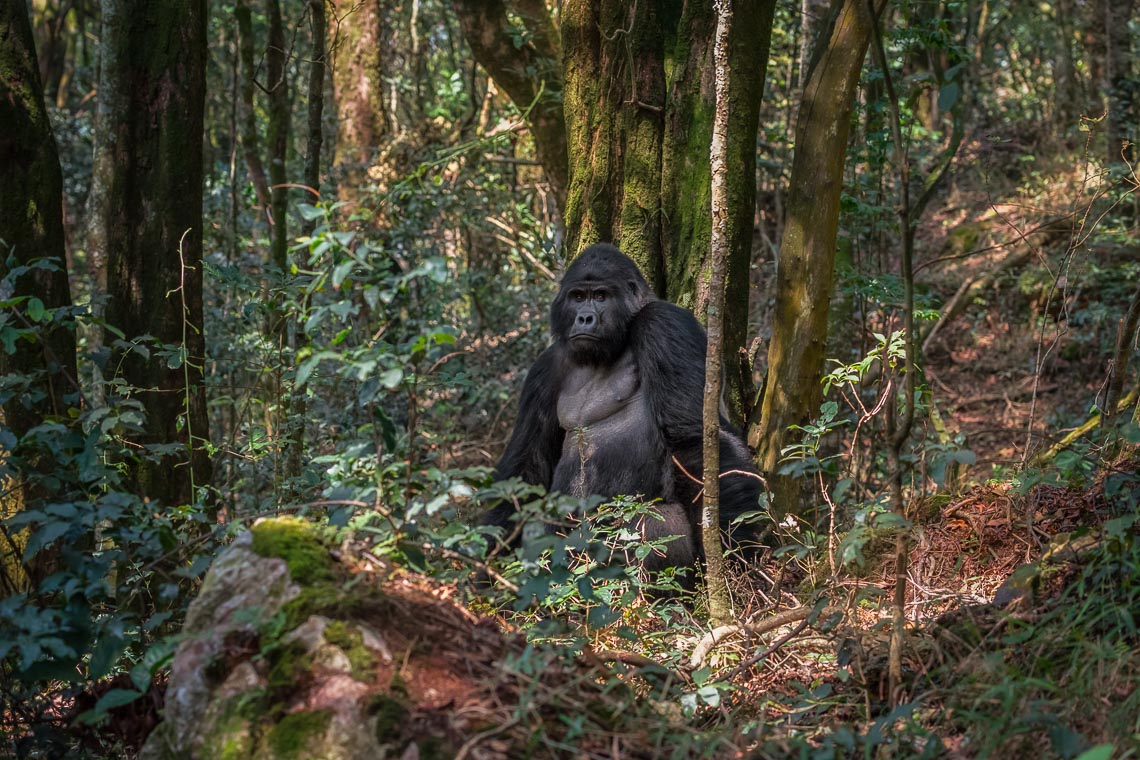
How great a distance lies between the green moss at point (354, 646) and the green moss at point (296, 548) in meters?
0.16

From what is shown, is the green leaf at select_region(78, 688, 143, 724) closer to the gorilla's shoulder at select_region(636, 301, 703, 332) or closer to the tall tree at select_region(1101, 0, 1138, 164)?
the gorilla's shoulder at select_region(636, 301, 703, 332)

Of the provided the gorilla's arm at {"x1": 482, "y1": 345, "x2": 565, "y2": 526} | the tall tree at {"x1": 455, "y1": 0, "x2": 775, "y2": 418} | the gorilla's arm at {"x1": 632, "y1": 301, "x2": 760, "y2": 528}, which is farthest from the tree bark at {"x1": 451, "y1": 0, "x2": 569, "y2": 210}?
the gorilla's arm at {"x1": 632, "y1": 301, "x2": 760, "y2": 528}

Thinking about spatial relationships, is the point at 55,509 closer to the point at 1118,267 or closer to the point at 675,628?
the point at 675,628

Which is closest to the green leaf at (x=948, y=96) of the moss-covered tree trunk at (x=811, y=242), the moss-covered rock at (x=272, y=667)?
the moss-covered tree trunk at (x=811, y=242)

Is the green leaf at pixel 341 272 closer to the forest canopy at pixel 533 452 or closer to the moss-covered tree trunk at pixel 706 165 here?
the forest canopy at pixel 533 452

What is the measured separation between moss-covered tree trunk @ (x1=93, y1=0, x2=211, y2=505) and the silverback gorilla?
178 cm

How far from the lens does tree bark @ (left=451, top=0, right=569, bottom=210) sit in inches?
322

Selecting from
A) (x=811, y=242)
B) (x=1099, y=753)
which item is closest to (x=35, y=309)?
(x=1099, y=753)

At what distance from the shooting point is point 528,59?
8383 millimetres

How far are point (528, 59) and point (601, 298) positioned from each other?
3.52 m

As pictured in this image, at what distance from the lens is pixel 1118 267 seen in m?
11.0

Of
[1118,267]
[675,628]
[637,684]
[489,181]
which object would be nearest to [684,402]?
[675,628]

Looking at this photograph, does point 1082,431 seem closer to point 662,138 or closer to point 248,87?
point 662,138

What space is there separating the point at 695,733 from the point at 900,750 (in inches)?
20.5
